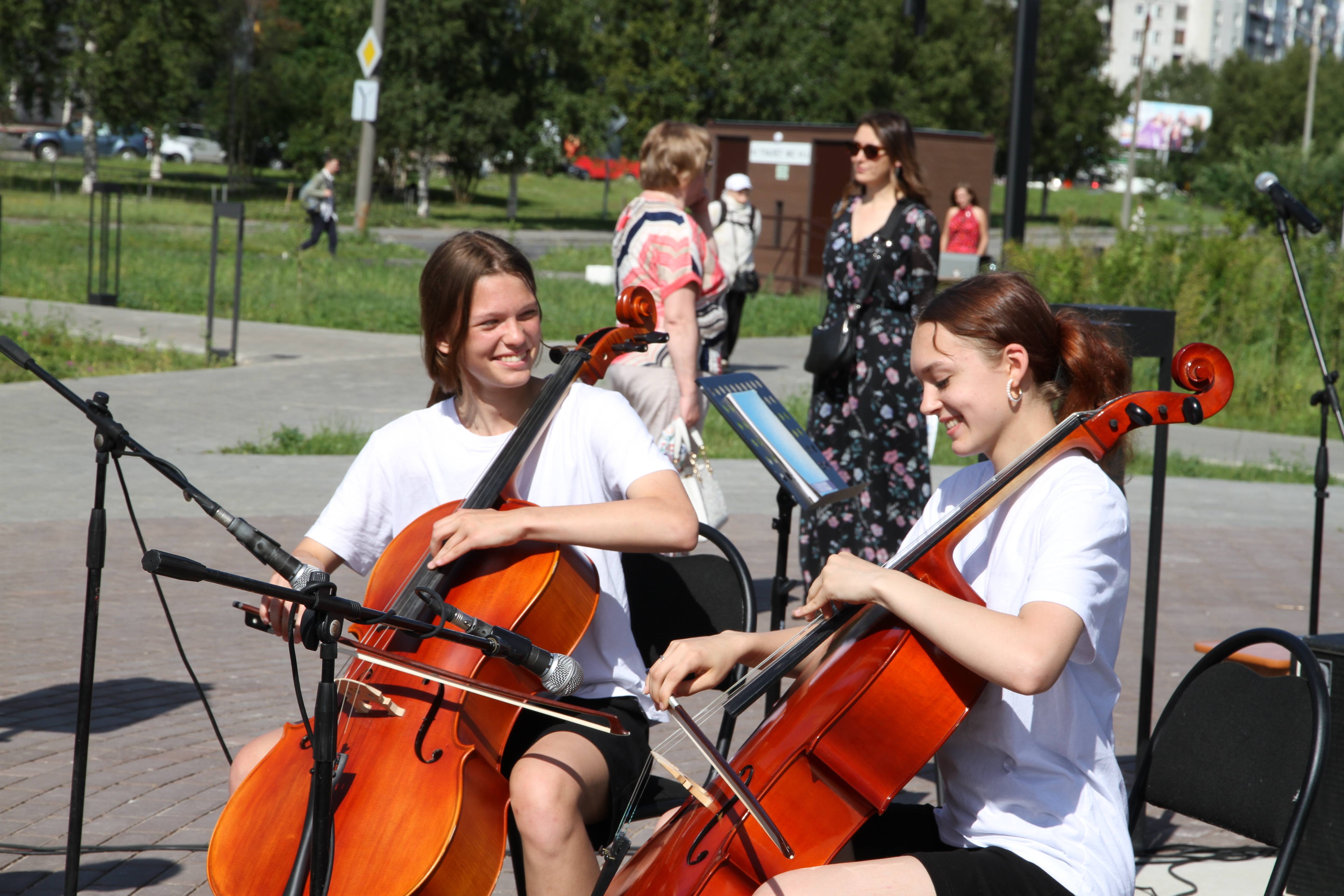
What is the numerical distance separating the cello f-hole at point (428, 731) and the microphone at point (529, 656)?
163mm

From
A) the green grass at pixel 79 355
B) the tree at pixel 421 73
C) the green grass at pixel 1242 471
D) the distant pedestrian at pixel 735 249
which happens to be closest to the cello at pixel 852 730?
the green grass at pixel 1242 471

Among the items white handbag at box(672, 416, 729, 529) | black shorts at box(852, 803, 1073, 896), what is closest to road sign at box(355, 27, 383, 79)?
white handbag at box(672, 416, 729, 529)

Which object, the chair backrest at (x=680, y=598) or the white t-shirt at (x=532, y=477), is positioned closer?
the white t-shirt at (x=532, y=477)

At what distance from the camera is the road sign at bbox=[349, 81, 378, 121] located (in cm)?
1961

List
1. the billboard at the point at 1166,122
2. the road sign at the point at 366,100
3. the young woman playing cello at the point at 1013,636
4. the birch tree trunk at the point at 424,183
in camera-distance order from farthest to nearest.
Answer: the billboard at the point at 1166,122
the birch tree trunk at the point at 424,183
the road sign at the point at 366,100
the young woman playing cello at the point at 1013,636

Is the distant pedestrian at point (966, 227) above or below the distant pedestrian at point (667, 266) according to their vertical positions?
above

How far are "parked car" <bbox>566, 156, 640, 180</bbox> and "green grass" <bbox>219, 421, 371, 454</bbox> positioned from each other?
4255 centimetres

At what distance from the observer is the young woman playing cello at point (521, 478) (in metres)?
2.28

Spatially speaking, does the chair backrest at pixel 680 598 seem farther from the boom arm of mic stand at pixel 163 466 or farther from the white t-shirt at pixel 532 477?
the boom arm of mic stand at pixel 163 466

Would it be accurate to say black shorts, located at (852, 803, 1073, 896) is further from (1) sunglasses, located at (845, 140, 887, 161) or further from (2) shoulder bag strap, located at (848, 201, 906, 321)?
(1) sunglasses, located at (845, 140, 887, 161)

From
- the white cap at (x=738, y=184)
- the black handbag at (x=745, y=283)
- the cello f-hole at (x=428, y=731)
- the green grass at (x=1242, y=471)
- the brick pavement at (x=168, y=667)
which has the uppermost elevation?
the white cap at (x=738, y=184)

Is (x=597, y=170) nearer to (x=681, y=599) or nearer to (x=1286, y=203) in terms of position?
(x=1286, y=203)

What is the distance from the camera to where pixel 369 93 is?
775 inches

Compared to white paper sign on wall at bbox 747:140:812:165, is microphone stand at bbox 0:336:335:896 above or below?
below
